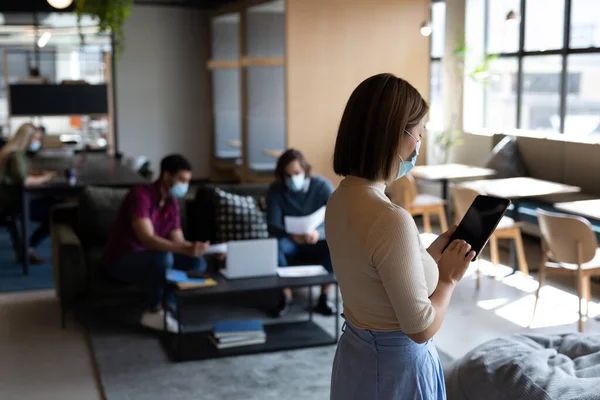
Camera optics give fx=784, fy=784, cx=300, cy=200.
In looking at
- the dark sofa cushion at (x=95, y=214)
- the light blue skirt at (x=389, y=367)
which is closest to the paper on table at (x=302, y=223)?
the dark sofa cushion at (x=95, y=214)

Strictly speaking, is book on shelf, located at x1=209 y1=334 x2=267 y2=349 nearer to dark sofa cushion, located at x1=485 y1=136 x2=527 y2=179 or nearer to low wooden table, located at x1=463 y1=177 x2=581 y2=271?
low wooden table, located at x1=463 y1=177 x2=581 y2=271

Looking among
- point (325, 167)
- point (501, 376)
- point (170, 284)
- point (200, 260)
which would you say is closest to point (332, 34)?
point (325, 167)

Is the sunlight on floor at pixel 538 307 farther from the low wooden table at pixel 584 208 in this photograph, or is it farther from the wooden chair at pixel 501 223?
the low wooden table at pixel 584 208

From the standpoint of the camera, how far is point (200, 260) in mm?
5309

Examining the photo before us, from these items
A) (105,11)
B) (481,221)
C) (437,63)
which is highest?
(105,11)

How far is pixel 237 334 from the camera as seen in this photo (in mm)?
4812

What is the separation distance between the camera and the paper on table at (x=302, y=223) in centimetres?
556

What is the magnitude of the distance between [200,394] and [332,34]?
5.51m

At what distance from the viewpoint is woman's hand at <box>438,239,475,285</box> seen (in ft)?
6.20

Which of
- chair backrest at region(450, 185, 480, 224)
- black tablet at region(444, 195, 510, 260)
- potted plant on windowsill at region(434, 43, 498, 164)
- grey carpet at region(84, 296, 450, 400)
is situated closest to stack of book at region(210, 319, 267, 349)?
grey carpet at region(84, 296, 450, 400)

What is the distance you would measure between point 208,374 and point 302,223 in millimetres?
1508

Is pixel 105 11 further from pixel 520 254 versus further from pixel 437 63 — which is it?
pixel 520 254

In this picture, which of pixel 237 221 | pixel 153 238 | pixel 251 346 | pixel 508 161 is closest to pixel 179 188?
pixel 153 238

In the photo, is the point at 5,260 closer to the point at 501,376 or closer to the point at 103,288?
the point at 103,288
